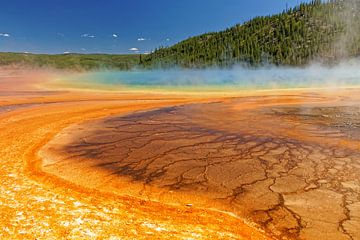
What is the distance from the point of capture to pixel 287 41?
88188 mm

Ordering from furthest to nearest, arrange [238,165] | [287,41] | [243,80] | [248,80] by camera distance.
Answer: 1. [287,41]
2. [243,80]
3. [248,80]
4. [238,165]

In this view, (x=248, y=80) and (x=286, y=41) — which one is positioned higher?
(x=286, y=41)

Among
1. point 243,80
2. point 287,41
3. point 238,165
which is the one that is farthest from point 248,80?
point 287,41

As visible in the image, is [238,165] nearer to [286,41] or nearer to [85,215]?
[85,215]

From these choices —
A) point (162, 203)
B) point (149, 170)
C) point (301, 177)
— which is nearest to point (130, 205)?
point (162, 203)

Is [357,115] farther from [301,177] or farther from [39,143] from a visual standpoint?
[39,143]

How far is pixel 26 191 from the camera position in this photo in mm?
5203

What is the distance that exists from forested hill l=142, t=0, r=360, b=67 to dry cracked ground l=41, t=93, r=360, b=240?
7350cm

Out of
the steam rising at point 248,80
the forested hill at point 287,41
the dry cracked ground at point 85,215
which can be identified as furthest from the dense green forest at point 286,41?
the dry cracked ground at point 85,215

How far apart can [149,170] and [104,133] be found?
4.00m

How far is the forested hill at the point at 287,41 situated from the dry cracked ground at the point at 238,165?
73505mm

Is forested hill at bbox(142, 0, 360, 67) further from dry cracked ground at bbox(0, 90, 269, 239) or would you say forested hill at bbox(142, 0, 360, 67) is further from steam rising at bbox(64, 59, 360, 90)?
dry cracked ground at bbox(0, 90, 269, 239)

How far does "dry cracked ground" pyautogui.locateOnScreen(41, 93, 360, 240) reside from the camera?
4793mm

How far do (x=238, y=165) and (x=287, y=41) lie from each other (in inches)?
3534
